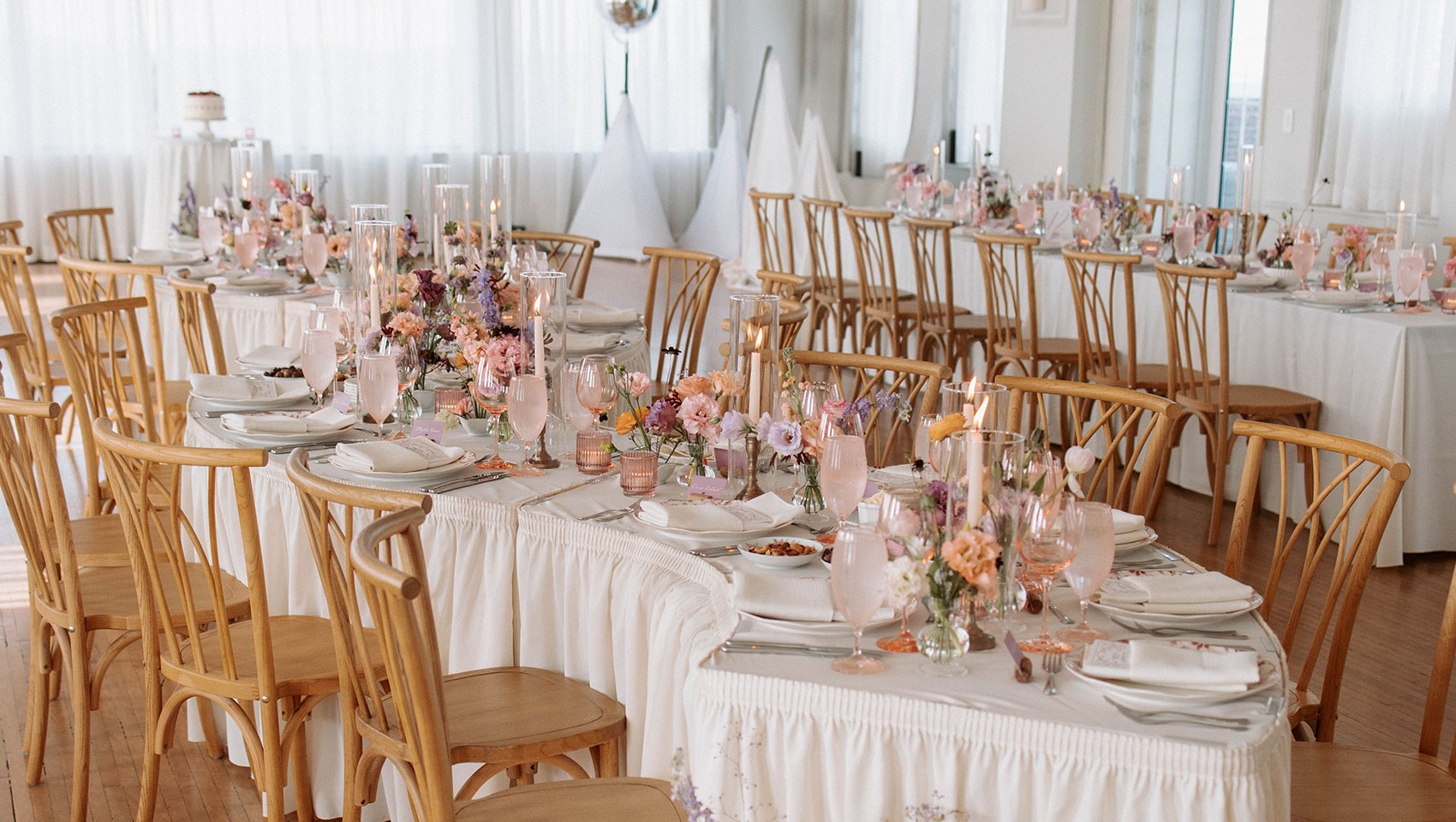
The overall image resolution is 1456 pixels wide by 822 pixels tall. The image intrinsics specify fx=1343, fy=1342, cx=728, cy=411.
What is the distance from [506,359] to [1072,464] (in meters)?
1.22

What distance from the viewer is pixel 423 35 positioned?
11438mm

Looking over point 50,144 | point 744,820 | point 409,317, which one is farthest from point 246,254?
point 50,144

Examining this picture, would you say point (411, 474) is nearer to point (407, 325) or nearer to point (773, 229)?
point (407, 325)

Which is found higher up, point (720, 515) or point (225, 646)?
point (720, 515)

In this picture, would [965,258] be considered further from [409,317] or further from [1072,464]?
[1072,464]

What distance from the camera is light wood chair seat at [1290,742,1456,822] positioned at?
1896 millimetres

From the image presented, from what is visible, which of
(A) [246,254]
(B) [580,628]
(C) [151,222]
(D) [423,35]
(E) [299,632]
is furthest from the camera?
(D) [423,35]

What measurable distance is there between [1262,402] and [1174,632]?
9.26 ft

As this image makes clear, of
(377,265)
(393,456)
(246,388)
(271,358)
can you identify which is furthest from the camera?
(271,358)

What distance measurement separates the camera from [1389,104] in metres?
6.78

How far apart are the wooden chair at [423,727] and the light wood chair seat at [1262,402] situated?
9.95 ft

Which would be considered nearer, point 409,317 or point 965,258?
point 409,317

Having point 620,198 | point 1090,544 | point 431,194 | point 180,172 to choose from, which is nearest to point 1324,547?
point 1090,544

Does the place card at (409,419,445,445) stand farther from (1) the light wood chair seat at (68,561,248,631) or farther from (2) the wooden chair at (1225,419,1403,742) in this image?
(2) the wooden chair at (1225,419,1403,742)
